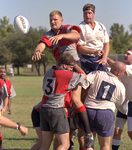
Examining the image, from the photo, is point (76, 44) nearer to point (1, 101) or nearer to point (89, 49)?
point (89, 49)

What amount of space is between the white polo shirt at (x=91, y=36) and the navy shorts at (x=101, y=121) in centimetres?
135

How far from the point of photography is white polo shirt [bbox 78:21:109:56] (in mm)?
5570

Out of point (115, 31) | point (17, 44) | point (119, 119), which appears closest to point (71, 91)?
point (119, 119)

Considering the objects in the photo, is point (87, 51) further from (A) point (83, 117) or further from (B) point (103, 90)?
(A) point (83, 117)

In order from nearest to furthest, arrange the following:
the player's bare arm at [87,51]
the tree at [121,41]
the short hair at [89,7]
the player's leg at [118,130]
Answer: the player's bare arm at [87,51]
the short hair at [89,7]
the player's leg at [118,130]
the tree at [121,41]

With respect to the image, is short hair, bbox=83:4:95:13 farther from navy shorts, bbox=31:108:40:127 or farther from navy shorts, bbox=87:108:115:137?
navy shorts, bbox=31:108:40:127

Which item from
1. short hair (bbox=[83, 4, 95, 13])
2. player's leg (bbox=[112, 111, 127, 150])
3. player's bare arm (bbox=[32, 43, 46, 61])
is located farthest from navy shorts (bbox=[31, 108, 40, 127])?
short hair (bbox=[83, 4, 95, 13])

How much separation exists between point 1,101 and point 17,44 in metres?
54.9

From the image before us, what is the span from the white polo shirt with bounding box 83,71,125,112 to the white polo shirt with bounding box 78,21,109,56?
30.9 inches

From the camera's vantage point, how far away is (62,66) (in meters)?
4.80

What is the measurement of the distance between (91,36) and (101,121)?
1707 millimetres

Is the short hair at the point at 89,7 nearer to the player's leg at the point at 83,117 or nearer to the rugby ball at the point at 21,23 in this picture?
the player's leg at the point at 83,117

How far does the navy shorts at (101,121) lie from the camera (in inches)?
194

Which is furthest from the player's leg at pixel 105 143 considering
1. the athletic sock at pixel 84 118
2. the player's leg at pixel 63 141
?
the player's leg at pixel 63 141
